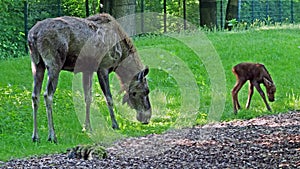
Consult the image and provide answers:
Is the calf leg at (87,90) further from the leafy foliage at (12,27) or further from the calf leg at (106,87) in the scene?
the leafy foliage at (12,27)

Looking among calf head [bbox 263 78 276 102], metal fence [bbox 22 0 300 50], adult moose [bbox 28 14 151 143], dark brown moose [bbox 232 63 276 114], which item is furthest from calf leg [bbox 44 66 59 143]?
metal fence [bbox 22 0 300 50]

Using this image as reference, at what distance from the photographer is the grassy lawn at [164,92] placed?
33.6 feet

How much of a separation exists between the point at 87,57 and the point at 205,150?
2.70 m

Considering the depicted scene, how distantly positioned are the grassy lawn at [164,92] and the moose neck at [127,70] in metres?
0.45

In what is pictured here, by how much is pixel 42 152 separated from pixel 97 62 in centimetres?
229

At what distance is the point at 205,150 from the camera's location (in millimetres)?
8656

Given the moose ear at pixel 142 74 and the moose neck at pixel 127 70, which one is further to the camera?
the moose neck at pixel 127 70

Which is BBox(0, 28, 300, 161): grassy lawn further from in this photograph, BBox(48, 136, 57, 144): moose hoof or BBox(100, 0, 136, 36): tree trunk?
BBox(100, 0, 136, 36): tree trunk

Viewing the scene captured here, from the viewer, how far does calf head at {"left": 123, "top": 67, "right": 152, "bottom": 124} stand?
11.1m

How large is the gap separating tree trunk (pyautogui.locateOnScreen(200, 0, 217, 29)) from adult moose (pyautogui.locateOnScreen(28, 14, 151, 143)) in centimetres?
1447

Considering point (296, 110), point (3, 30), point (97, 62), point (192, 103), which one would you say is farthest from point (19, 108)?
point (3, 30)

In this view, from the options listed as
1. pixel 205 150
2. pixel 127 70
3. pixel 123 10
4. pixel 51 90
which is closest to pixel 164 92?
pixel 127 70

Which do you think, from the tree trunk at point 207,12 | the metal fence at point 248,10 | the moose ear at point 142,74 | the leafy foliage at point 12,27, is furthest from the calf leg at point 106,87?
the metal fence at point 248,10

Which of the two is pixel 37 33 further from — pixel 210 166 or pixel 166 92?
pixel 166 92
